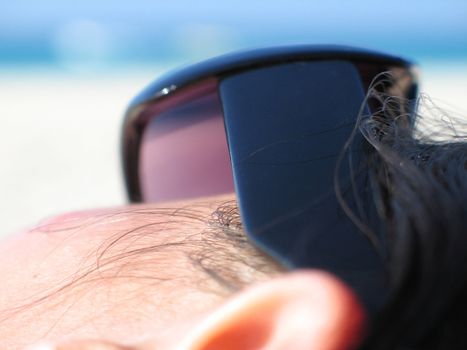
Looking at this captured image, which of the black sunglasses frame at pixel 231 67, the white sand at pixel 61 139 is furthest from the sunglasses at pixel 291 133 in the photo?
the white sand at pixel 61 139

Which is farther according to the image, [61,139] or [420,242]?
[61,139]

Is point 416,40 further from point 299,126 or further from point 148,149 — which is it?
point 299,126

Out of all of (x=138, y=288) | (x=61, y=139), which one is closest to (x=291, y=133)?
(x=138, y=288)

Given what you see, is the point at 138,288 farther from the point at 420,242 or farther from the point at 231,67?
the point at 231,67

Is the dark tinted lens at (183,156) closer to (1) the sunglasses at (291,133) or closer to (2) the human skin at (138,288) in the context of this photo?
(1) the sunglasses at (291,133)

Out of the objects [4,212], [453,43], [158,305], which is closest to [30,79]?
[4,212]

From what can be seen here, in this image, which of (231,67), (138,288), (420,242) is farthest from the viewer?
(231,67)

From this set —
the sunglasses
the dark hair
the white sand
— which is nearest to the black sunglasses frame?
the sunglasses
